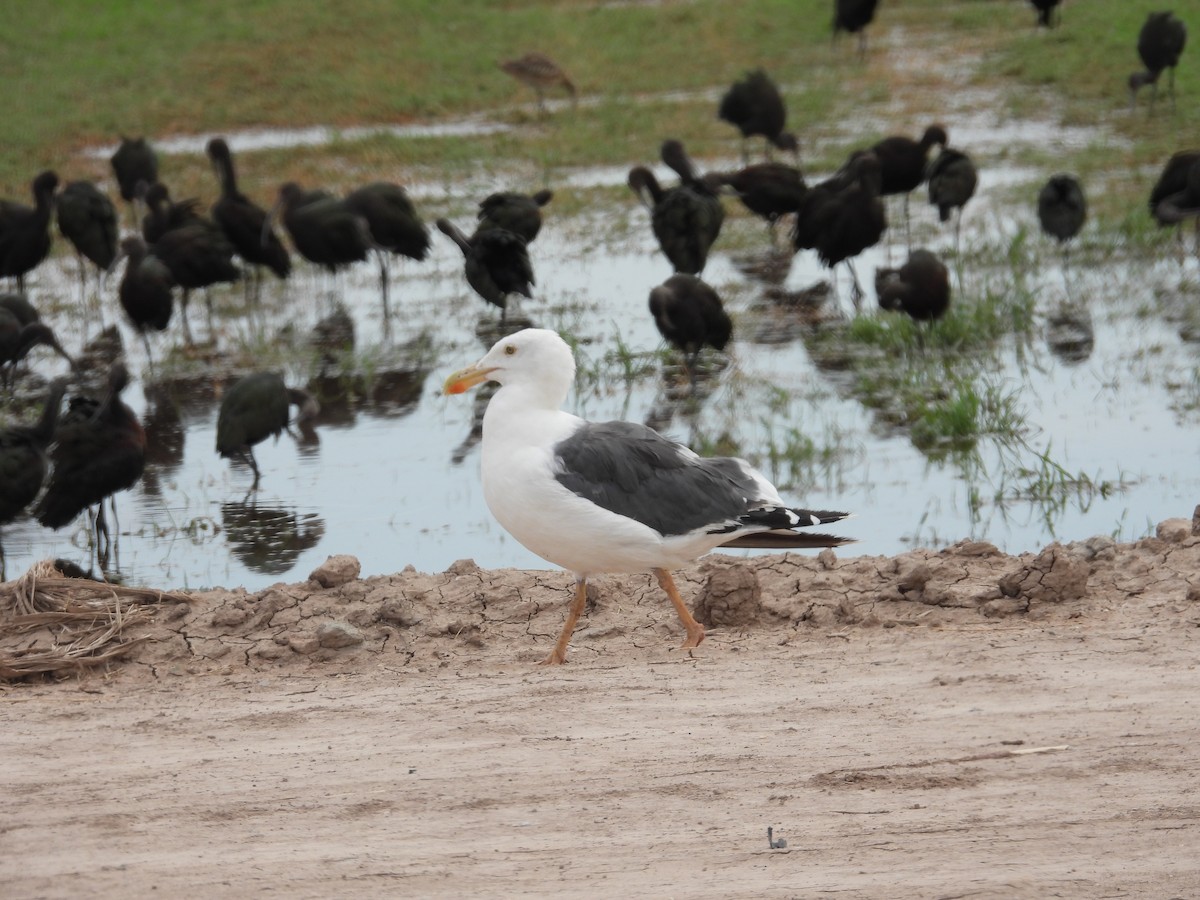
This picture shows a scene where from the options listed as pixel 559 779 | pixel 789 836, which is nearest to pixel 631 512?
pixel 559 779

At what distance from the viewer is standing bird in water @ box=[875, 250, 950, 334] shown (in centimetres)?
1115

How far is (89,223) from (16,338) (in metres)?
3.00

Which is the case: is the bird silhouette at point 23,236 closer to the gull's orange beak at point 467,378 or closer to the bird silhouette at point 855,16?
the gull's orange beak at point 467,378

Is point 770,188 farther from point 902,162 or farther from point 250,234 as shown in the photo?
point 250,234

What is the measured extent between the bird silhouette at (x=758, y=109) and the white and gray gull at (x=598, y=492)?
11.6m

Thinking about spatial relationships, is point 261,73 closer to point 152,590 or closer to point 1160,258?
point 1160,258

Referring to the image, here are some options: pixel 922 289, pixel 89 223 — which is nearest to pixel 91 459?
pixel 922 289

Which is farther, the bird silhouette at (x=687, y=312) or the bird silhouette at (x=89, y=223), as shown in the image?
the bird silhouette at (x=89, y=223)

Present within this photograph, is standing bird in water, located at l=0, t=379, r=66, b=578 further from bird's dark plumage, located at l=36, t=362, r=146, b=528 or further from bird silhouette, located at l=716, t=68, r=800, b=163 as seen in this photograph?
bird silhouette, located at l=716, t=68, r=800, b=163

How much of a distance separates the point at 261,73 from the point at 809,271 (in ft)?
40.2

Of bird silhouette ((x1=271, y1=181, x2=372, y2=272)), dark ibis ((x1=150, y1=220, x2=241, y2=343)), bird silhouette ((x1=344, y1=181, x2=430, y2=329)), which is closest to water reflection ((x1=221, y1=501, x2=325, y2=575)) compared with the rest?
dark ibis ((x1=150, y1=220, x2=241, y2=343))

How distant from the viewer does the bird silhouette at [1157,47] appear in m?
18.5

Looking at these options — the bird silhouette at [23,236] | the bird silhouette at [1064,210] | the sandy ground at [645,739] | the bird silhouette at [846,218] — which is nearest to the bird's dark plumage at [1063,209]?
the bird silhouette at [1064,210]

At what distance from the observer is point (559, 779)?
4.97 meters
